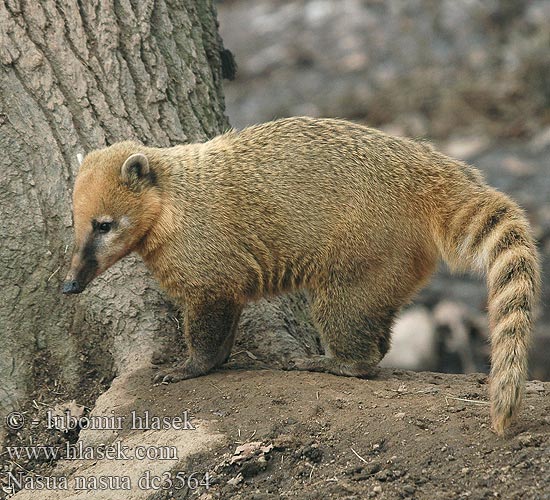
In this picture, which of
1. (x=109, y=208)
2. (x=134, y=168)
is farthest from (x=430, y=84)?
(x=109, y=208)

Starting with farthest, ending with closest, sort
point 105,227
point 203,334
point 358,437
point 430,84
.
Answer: point 430,84
point 203,334
point 105,227
point 358,437

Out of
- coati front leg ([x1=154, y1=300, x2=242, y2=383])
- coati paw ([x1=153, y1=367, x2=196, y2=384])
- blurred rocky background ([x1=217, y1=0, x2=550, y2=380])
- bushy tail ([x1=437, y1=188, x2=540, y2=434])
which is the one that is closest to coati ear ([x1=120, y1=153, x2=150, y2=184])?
coati front leg ([x1=154, y1=300, x2=242, y2=383])

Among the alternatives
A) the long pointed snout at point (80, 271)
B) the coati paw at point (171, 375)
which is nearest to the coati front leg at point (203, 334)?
the coati paw at point (171, 375)

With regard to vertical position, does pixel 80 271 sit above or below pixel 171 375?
above

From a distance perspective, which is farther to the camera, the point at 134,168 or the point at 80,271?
the point at 134,168

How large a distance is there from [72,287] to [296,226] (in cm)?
142

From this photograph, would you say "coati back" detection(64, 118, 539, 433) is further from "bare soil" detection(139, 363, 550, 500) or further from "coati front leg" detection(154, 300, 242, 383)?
"bare soil" detection(139, 363, 550, 500)

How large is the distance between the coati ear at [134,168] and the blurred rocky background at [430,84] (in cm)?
487

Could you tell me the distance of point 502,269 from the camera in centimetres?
512

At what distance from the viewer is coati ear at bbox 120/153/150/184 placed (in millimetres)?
5750

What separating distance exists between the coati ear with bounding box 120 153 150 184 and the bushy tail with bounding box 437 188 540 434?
1.87 meters

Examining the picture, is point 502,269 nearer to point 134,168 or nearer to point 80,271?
point 134,168

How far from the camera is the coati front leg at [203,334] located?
584cm

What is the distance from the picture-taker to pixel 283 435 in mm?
5047
